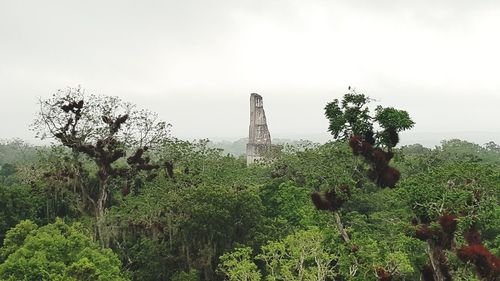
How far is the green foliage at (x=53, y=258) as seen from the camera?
17.8 metres

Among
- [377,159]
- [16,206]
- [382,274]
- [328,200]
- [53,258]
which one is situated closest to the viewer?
[382,274]

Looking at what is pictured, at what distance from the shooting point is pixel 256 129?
182 ft

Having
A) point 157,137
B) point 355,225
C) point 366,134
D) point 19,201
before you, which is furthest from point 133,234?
point 366,134

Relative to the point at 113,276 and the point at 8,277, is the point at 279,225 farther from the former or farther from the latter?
the point at 8,277

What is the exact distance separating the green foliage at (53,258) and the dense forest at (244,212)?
51 millimetres

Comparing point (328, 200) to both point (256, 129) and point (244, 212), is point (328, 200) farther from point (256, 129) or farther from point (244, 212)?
point (256, 129)

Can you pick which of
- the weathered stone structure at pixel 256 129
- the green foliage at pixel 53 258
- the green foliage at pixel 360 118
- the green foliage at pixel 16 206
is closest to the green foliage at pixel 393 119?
the green foliage at pixel 360 118

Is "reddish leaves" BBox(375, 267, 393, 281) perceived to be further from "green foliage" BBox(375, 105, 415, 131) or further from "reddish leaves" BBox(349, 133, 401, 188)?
"green foliage" BBox(375, 105, 415, 131)

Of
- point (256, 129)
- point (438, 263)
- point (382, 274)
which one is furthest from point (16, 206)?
point (256, 129)

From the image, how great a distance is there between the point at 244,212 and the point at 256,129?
31.1m

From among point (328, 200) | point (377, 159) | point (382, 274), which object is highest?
point (377, 159)

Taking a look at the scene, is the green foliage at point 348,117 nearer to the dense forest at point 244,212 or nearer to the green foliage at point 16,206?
the dense forest at point 244,212

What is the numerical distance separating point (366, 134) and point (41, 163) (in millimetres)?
20720

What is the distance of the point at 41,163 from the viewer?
99.8 feet
